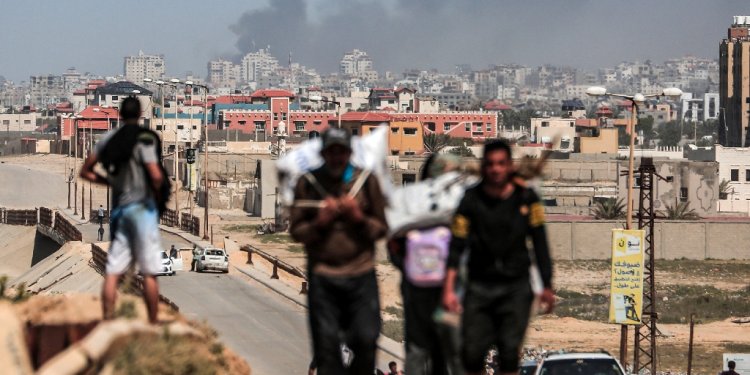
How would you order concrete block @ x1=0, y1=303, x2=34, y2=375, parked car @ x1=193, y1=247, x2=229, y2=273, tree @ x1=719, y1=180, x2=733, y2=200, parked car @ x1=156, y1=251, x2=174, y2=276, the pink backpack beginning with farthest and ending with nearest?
tree @ x1=719, y1=180, x2=733, y2=200 → parked car @ x1=193, y1=247, x2=229, y2=273 → parked car @ x1=156, y1=251, x2=174, y2=276 → the pink backpack → concrete block @ x1=0, y1=303, x2=34, y2=375

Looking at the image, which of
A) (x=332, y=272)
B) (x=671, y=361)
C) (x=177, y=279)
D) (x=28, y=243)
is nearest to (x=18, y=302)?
(x=332, y=272)

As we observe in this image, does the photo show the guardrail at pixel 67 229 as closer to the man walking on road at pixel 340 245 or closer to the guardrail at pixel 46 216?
the guardrail at pixel 46 216

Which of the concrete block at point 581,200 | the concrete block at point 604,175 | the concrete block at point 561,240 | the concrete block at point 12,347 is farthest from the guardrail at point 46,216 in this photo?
the concrete block at point 12,347

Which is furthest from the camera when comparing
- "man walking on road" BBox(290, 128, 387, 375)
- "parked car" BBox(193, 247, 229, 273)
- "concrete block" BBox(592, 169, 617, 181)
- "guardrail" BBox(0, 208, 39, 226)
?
"concrete block" BBox(592, 169, 617, 181)

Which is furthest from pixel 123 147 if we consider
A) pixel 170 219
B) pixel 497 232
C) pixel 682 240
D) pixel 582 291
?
pixel 170 219

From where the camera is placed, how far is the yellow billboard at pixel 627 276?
31.6m

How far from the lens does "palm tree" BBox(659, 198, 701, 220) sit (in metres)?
81.5

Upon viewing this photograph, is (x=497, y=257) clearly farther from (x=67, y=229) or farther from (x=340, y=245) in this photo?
(x=67, y=229)

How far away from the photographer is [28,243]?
290ft

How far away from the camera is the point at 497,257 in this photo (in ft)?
30.9

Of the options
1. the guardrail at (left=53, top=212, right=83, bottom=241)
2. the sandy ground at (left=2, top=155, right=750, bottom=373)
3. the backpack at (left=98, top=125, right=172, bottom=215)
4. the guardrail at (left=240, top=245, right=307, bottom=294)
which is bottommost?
the sandy ground at (left=2, top=155, right=750, bottom=373)

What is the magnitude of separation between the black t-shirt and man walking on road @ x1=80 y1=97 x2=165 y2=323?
2.63m

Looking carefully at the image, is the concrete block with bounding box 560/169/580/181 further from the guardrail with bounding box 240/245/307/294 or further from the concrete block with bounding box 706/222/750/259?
the guardrail with bounding box 240/245/307/294

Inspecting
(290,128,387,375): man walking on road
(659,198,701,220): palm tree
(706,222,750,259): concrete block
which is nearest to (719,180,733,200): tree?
(659,198,701,220): palm tree
